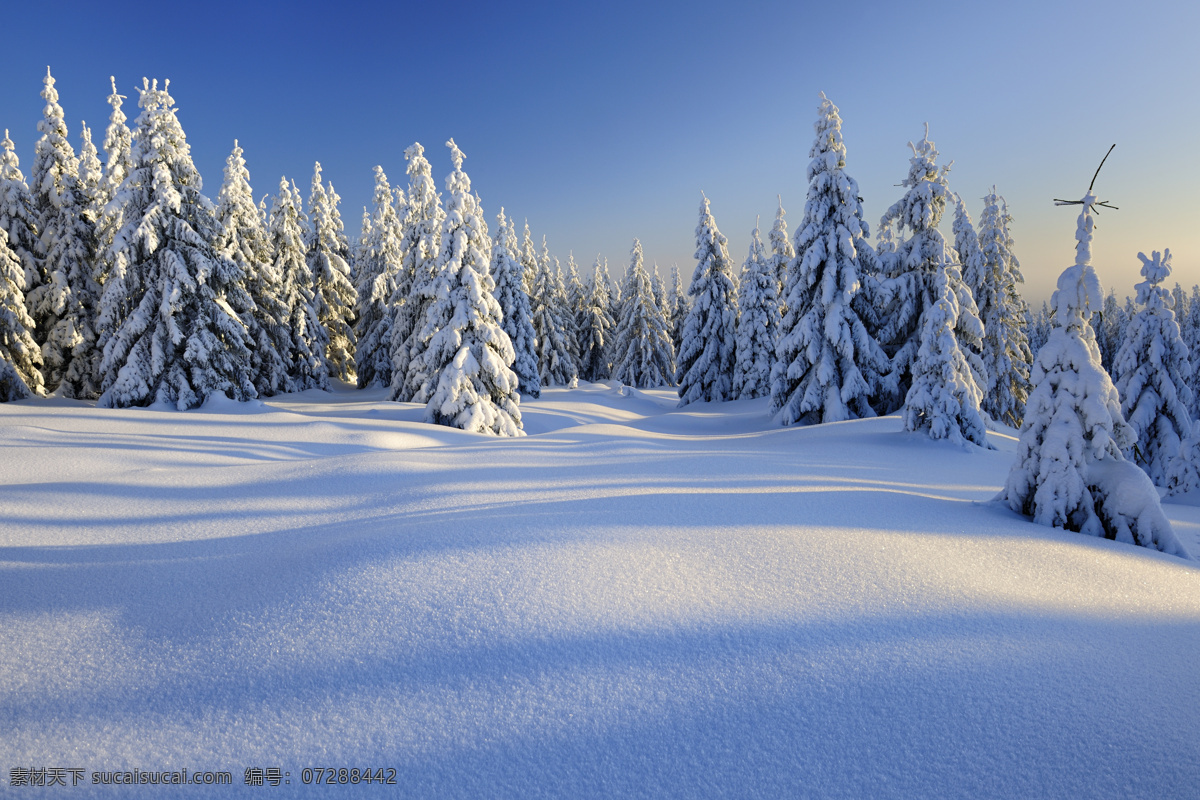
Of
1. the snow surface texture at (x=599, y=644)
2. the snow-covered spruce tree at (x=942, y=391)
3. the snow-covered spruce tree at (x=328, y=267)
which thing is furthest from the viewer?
the snow-covered spruce tree at (x=328, y=267)

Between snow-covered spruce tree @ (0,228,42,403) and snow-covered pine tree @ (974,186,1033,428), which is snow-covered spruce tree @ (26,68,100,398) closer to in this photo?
snow-covered spruce tree @ (0,228,42,403)

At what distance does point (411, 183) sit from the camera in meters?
27.5

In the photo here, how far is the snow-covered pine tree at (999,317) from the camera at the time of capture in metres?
26.3

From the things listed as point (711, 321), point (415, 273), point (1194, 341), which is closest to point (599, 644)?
point (415, 273)

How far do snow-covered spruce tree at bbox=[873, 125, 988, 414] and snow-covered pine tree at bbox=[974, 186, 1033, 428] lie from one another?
5.53 m

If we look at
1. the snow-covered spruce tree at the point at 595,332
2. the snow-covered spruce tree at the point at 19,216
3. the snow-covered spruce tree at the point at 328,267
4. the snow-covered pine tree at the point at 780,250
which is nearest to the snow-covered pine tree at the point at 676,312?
the snow-covered spruce tree at the point at 595,332

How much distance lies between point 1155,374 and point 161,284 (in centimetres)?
3600

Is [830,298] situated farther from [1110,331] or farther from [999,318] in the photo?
[1110,331]

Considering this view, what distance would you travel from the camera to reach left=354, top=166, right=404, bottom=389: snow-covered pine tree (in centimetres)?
3425

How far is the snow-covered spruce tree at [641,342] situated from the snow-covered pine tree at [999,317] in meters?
24.2

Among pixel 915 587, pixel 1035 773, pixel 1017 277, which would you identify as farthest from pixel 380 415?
pixel 1017 277

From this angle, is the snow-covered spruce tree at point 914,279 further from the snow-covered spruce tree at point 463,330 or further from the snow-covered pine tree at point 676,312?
the snow-covered pine tree at point 676,312

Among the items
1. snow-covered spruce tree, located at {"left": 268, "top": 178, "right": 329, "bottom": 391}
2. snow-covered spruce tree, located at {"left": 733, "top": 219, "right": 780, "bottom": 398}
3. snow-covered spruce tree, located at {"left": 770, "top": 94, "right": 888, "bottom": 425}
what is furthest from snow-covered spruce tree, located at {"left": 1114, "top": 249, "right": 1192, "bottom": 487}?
snow-covered spruce tree, located at {"left": 268, "top": 178, "right": 329, "bottom": 391}

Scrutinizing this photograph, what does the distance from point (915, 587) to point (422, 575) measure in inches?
155
